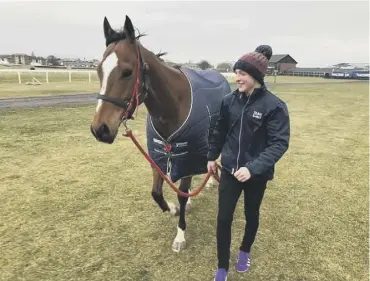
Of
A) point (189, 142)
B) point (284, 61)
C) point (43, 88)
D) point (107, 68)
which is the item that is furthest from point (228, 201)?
point (284, 61)

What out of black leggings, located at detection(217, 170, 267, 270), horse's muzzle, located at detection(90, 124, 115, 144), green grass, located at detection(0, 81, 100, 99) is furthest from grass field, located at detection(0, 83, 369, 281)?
green grass, located at detection(0, 81, 100, 99)

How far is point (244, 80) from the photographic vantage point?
285cm

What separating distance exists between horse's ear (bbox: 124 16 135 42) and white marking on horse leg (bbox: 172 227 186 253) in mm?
2232

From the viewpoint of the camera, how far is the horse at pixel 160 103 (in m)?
2.88

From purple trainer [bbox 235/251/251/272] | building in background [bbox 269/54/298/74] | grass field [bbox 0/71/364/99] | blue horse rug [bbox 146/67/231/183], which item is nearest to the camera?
purple trainer [bbox 235/251/251/272]

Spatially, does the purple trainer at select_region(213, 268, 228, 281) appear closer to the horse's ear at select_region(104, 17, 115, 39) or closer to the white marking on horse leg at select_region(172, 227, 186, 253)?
the white marking on horse leg at select_region(172, 227, 186, 253)

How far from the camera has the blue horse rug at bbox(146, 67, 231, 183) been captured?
12.4 feet

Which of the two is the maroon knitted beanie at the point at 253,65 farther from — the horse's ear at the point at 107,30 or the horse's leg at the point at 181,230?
the horse's leg at the point at 181,230

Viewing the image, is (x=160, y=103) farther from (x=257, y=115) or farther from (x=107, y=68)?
(x=257, y=115)

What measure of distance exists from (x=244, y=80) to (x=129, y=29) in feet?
3.59

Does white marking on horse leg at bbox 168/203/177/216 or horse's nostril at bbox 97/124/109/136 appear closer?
Answer: horse's nostril at bbox 97/124/109/136

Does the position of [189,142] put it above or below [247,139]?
below

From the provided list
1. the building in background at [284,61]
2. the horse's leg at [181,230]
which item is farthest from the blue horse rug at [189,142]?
the building in background at [284,61]

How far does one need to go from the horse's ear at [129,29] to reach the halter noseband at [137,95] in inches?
4.6
